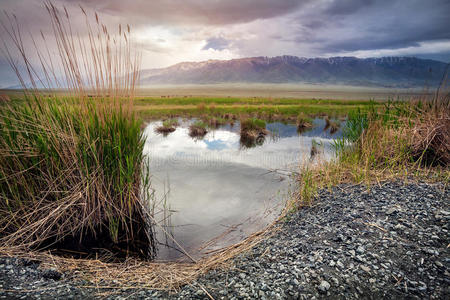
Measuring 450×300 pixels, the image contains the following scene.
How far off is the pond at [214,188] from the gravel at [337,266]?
1.34 metres

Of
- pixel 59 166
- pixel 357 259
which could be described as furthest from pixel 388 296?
pixel 59 166

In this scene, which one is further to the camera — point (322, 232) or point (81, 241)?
point (81, 241)

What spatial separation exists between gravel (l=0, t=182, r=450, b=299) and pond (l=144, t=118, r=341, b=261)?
134 cm

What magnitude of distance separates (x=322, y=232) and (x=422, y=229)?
1575 millimetres

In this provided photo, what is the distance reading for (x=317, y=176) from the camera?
7.85 meters

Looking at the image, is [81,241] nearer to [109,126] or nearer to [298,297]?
[109,126]

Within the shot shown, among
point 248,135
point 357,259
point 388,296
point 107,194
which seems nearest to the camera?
point 388,296

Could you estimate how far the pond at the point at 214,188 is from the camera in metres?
5.46

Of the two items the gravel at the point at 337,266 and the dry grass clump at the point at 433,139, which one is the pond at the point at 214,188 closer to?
the gravel at the point at 337,266

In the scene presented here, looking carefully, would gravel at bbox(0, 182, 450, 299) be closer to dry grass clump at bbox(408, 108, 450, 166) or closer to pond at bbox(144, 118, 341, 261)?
pond at bbox(144, 118, 341, 261)

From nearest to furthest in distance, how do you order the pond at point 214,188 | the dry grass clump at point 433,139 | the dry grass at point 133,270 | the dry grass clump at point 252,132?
1. the dry grass at point 133,270
2. the pond at point 214,188
3. the dry grass clump at point 433,139
4. the dry grass clump at point 252,132

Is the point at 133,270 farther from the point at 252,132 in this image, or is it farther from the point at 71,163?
the point at 252,132

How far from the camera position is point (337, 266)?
11.0 feet

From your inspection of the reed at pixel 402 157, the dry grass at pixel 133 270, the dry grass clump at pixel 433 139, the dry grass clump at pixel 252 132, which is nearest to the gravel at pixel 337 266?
the dry grass at pixel 133 270
